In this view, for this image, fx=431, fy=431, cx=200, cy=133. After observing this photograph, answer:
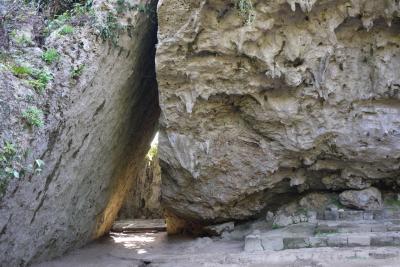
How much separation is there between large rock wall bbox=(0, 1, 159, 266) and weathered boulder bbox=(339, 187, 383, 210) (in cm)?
467

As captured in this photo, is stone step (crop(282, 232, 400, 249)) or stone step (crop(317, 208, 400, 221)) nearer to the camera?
stone step (crop(282, 232, 400, 249))

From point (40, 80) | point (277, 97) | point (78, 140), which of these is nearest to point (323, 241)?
point (277, 97)

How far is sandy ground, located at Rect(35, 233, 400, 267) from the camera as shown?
20.2 feet

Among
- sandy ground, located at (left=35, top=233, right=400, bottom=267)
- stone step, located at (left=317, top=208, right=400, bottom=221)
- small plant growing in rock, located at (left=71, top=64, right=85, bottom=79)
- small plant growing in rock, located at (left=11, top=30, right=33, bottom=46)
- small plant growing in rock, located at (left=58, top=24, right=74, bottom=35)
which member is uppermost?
small plant growing in rock, located at (left=58, top=24, right=74, bottom=35)

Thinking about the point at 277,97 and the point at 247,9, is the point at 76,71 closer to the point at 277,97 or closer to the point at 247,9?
the point at 247,9

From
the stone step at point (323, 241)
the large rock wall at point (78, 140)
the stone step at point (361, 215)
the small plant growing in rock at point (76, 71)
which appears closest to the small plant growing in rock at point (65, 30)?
the large rock wall at point (78, 140)

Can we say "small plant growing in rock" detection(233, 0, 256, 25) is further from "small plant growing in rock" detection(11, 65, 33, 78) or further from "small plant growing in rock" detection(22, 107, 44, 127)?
"small plant growing in rock" detection(22, 107, 44, 127)

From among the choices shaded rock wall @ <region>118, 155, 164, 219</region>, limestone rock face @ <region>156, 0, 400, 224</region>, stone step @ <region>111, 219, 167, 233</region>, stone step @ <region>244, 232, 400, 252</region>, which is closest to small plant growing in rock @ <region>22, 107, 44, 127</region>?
limestone rock face @ <region>156, 0, 400, 224</region>

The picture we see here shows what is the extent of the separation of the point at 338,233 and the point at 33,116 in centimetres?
521

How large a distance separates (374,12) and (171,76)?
3681 mm

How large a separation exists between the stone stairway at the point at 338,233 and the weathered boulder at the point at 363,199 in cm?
17

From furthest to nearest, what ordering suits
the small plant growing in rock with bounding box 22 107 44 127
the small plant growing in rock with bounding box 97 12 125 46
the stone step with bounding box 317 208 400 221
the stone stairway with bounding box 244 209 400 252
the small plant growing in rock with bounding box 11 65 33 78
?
the stone step with bounding box 317 208 400 221, the small plant growing in rock with bounding box 97 12 125 46, the stone stairway with bounding box 244 209 400 252, the small plant growing in rock with bounding box 11 65 33 78, the small plant growing in rock with bounding box 22 107 44 127

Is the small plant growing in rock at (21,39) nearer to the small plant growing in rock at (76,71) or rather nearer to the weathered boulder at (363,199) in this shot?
the small plant growing in rock at (76,71)

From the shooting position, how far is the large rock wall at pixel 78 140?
554 centimetres
